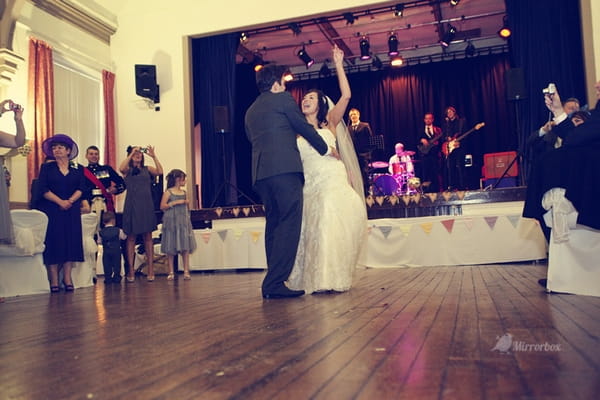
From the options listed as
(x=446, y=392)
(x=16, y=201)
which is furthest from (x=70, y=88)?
(x=446, y=392)

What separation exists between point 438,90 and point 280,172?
34.5ft

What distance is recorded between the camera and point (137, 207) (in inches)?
227

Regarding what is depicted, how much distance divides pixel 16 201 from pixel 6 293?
9.24 ft

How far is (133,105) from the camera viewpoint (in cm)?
923

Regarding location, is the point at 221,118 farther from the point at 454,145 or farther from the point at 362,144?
the point at 454,145

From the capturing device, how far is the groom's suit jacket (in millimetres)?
3211

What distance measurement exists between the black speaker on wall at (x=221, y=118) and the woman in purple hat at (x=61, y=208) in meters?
3.75

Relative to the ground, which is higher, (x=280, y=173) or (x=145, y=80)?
(x=145, y=80)

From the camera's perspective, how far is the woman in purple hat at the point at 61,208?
4945mm

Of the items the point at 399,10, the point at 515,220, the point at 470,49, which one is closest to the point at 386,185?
the point at 399,10

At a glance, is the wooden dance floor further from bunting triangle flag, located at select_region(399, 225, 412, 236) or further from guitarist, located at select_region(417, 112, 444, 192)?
guitarist, located at select_region(417, 112, 444, 192)

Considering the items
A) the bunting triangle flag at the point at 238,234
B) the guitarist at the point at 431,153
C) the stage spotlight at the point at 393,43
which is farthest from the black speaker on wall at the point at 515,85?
the bunting triangle flag at the point at 238,234

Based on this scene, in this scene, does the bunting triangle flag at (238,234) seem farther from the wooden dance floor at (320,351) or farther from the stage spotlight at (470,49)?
the stage spotlight at (470,49)

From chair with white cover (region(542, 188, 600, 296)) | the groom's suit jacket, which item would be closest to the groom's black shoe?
the groom's suit jacket
